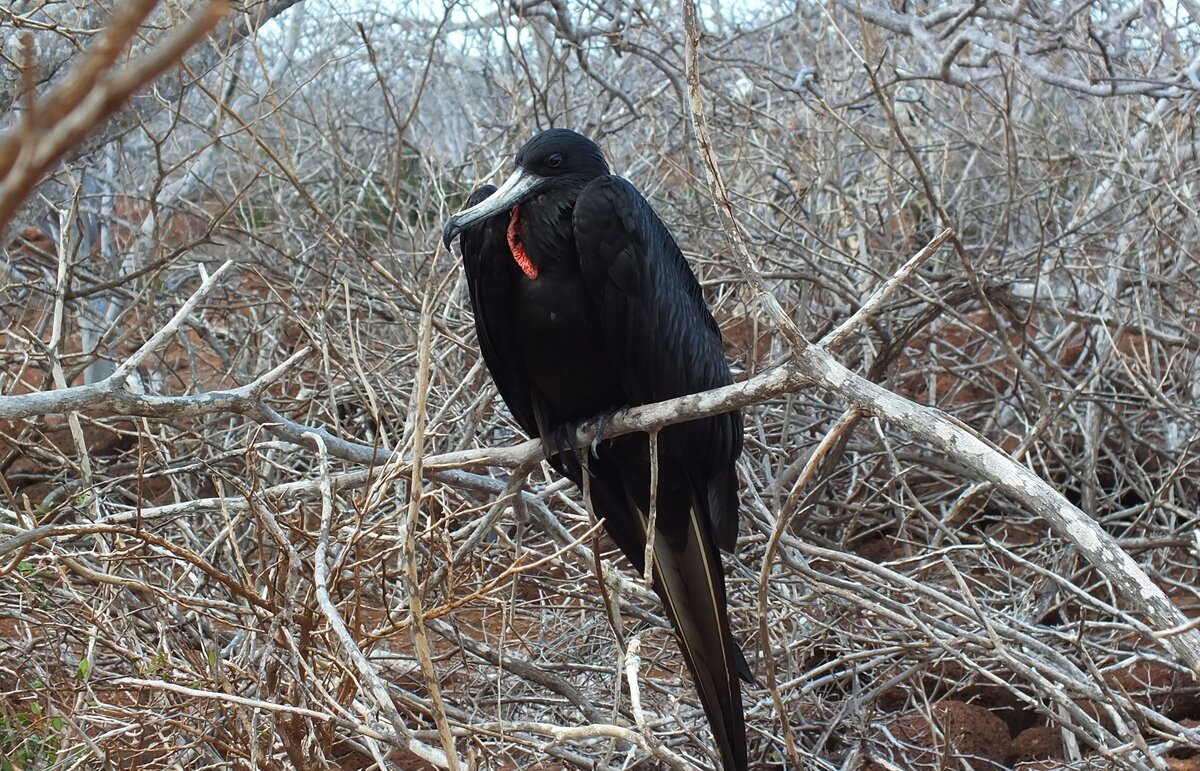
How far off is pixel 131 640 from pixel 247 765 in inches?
27.7

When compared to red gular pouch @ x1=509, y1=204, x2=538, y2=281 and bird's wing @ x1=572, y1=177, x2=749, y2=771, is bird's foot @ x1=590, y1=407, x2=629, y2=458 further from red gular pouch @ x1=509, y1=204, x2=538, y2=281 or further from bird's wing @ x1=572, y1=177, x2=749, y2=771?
red gular pouch @ x1=509, y1=204, x2=538, y2=281

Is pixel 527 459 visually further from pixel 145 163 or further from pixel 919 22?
pixel 145 163

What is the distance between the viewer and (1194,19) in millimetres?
3084

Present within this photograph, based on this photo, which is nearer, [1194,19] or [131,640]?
[131,640]

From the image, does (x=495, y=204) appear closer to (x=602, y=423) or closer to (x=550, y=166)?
(x=550, y=166)

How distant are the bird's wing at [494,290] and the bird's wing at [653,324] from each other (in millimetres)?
168

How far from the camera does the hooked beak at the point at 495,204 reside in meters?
2.18

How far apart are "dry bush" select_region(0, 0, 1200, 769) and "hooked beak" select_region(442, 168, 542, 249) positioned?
0.16 meters

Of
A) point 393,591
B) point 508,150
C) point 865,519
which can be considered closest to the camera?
point 393,591

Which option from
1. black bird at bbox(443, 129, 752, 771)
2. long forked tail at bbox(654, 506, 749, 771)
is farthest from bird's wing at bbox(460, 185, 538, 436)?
long forked tail at bbox(654, 506, 749, 771)

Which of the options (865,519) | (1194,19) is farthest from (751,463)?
(1194,19)

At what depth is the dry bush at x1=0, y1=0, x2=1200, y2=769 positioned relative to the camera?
2.00 meters

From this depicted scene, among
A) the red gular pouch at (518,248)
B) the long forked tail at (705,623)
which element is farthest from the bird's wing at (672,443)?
the red gular pouch at (518,248)

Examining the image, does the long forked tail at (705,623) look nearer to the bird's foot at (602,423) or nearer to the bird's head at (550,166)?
the bird's foot at (602,423)
